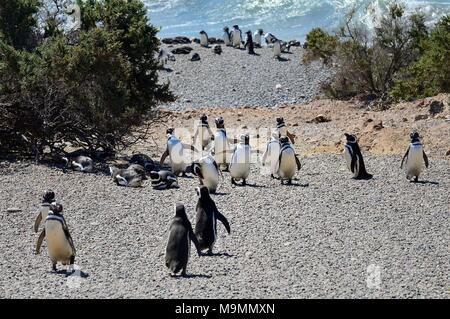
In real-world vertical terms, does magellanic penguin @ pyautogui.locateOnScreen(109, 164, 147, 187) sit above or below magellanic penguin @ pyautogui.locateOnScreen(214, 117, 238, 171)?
below

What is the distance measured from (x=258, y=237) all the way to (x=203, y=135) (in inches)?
252

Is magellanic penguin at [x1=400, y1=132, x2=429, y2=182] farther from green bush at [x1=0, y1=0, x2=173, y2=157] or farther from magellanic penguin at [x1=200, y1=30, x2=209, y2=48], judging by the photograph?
magellanic penguin at [x1=200, y1=30, x2=209, y2=48]

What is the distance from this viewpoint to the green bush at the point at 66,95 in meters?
14.0

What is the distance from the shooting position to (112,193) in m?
12.3

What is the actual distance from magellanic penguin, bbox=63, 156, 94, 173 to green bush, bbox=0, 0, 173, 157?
58 cm

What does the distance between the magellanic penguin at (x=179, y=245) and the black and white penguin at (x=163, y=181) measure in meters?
3.99

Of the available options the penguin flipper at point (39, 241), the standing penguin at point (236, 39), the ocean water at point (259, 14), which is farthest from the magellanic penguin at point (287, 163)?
the ocean water at point (259, 14)

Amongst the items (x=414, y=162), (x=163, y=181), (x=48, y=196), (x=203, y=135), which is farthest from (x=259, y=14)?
(x=48, y=196)

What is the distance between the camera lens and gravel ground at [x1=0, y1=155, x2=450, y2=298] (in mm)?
7992

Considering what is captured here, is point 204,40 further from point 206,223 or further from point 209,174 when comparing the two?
point 206,223

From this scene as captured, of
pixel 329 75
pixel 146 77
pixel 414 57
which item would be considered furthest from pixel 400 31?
pixel 146 77

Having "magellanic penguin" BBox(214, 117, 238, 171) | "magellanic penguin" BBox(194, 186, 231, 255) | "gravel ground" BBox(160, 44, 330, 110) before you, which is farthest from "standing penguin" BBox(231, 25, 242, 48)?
"magellanic penguin" BBox(194, 186, 231, 255)
